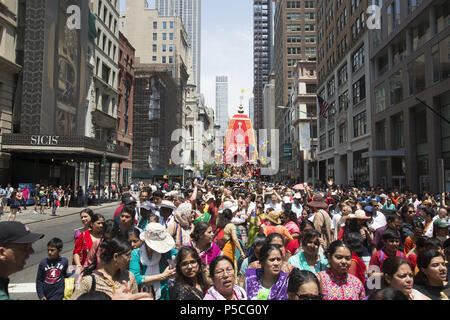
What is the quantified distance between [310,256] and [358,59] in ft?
126

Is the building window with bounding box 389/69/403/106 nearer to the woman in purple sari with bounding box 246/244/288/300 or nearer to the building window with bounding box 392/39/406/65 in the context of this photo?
the building window with bounding box 392/39/406/65

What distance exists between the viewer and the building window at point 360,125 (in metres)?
36.1

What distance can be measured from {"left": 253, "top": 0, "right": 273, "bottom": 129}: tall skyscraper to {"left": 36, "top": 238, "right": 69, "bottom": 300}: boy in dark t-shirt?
173315 millimetres

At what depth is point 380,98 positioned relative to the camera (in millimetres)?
32375

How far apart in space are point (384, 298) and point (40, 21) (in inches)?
1285

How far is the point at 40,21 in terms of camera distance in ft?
91.2

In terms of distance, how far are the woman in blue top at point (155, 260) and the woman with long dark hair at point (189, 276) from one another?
22.7 inches

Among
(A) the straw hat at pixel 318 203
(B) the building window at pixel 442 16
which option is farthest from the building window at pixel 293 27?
(A) the straw hat at pixel 318 203

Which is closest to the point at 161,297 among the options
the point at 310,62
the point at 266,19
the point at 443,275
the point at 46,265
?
the point at 46,265

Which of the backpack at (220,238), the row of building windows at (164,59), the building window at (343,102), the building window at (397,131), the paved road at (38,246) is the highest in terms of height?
the row of building windows at (164,59)

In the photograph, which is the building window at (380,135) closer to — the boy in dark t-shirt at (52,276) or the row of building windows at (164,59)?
the boy in dark t-shirt at (52,276)

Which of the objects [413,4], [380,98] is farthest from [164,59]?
[413,4]

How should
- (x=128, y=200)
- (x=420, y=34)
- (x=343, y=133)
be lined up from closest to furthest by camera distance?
1. (x=128, y=200)
2. (x=420, y=34)
3. (x=343, y=133)

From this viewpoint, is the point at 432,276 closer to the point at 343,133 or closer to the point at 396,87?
the point at 396,87
